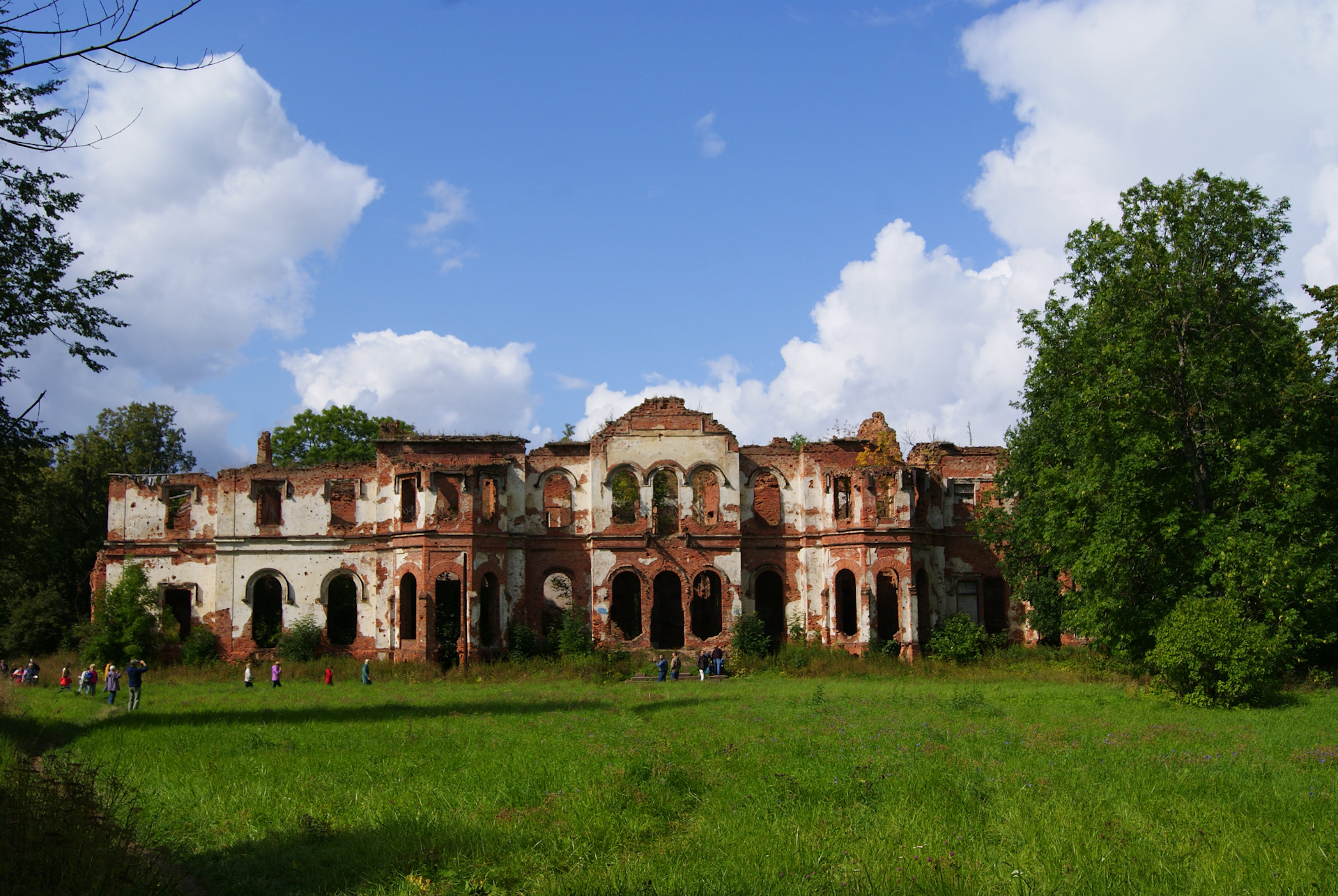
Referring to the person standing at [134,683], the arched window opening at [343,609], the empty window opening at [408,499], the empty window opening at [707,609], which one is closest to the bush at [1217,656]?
the empty window opening at [707,609]

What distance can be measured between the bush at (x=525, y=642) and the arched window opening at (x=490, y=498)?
3763 millimetres

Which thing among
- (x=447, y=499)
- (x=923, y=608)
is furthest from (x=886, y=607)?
(x=447, y=499)

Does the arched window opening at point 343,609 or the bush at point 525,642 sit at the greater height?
the arched window opening at point 343,609

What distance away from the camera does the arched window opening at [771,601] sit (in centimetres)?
3516

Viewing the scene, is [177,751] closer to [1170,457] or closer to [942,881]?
[942,881]

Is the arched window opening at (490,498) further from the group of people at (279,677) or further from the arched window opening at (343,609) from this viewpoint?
the arched window opening at (343,609)

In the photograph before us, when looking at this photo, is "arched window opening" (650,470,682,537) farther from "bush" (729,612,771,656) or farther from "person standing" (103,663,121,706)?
"person standing" (103,663,121,706)

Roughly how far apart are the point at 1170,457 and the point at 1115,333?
3063 mm

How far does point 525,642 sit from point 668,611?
7.83 m

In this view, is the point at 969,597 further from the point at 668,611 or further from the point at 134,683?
the point at 134,683

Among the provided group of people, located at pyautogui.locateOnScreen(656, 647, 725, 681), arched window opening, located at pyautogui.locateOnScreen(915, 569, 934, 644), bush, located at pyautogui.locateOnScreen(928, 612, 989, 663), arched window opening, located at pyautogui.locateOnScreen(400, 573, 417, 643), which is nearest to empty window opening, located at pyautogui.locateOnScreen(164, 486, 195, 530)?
arched window opening, located at pyautogui.locateOnScreen(400, 573, 417, 643)

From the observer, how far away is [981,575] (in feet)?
117

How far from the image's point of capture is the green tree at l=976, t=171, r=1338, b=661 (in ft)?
69.2

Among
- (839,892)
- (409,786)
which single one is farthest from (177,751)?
(839,892)
